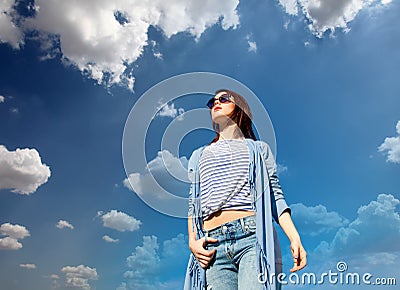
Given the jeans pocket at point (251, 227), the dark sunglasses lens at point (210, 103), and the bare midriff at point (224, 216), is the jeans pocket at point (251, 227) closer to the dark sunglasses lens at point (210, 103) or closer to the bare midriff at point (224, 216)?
the bare midriff at point (224, 216)

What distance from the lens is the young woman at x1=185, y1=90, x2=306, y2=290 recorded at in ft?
8.47

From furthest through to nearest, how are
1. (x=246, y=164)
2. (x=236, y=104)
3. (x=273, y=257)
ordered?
1. (x=236, y=104)
2. (x=246, y=164)
3. (x=273, y=257)

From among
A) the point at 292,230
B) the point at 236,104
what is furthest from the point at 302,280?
the point at 236,104

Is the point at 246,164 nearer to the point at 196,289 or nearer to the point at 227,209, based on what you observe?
the point at 227,209

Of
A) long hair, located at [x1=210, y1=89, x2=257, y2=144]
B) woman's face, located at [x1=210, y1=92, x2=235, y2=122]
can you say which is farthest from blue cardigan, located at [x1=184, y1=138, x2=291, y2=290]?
woman's face, located at [x1=210, y1=92, x2=235, y2=122]

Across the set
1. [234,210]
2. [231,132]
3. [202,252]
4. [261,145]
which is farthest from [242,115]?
[202,252]

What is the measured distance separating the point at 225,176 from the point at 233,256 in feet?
1.91

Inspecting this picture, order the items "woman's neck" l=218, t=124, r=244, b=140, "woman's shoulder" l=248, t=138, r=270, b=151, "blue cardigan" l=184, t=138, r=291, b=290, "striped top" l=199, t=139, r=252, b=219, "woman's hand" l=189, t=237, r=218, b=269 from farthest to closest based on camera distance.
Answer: "woman's neck" l=218, t=124, r=244, b=140
"woman's shoulder" l=248, t=138, r=270, b=151
"striped top" l=199, t=139, r=252, b=219
"woman's hand" l=189, t=237, r=218, b=269
"blue cardigan" l=184, t=138, r=291, b=290

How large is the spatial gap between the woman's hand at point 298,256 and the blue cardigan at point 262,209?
0.40ft

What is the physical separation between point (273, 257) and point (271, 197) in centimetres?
44

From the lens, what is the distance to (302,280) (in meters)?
3.15

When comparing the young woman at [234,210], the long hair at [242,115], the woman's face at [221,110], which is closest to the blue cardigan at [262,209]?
the young woman at [234,210]

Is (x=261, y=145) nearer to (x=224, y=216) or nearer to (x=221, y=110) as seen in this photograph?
(x=221, y=110)

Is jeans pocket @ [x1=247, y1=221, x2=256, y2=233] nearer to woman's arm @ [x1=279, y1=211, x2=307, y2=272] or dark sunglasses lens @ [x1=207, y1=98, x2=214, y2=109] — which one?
woman's arm @ [x1=279, y1=211, x2=307, y2=272]
